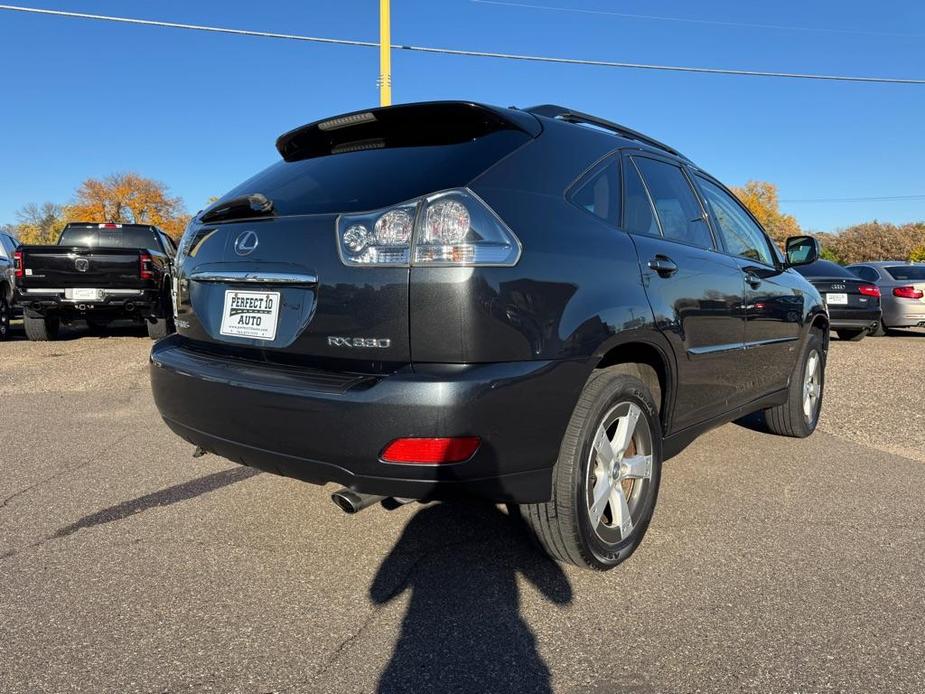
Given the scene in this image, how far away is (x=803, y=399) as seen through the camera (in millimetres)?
4566

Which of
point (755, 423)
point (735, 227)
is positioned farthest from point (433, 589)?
point (755, 423)

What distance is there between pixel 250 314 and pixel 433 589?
3.96 feet

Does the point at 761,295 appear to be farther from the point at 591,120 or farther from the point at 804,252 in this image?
the point at 591,120

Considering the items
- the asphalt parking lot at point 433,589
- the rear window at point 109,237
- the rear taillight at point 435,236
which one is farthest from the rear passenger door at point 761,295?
the rear window at point 109,237

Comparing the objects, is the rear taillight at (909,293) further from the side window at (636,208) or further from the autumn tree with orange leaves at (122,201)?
the autumn tree with orange leaves at (122,201)

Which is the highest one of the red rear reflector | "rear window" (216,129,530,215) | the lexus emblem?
"rear window" (216,129,530,215)

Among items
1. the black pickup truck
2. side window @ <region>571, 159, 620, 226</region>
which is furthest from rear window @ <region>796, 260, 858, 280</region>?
the black pickup truck

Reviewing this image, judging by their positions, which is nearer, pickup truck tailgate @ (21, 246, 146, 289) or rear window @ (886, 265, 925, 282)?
pickup truck tailgate @ (21, 246, 146, 289)

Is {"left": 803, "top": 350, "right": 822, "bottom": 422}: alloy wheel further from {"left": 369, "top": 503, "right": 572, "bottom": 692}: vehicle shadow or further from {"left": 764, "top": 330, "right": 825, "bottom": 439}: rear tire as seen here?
{"left": 369, "top": 503, "right": 572, "bottom": 692}: vehicle shadow

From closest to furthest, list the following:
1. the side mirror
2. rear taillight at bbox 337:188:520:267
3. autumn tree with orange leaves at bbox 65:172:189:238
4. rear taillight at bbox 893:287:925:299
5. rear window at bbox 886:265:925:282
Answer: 1. rear taillight at bbox 337:188:520:267
2. the side mirror
3. rear taillight at bbox 893:287:925:299
4. rear window at bbox 886:265:925:282
5. autumn tree with orange leaves at bbox 65:172:189:238

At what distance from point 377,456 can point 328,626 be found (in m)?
0.63

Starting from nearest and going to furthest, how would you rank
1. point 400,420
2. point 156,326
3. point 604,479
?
1. point 400,420
2. point 604,479
3. point 156,326

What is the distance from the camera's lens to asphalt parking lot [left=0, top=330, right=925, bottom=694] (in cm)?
194

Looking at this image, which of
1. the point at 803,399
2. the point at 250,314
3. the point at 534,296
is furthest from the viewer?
the point at 803,399
